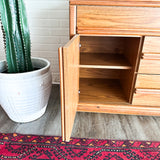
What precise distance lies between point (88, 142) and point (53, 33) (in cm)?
100

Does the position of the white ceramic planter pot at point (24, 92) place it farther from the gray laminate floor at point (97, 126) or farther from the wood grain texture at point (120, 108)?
the wood grain texture at point (120, 108)

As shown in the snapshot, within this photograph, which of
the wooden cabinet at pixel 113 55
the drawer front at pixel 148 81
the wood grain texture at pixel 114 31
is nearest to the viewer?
the wooden cabinet at pixel 113 55

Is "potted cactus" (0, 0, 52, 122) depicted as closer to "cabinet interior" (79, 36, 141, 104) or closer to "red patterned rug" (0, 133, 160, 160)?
"red patterned rug" (0, 133, 160, 160)

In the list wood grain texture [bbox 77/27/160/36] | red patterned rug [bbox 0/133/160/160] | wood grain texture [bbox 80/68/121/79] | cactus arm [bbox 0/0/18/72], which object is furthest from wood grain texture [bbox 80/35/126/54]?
red patterned rug [bbox 0/133/160/160]

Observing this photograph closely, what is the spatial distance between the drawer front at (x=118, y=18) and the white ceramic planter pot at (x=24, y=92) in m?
0.39

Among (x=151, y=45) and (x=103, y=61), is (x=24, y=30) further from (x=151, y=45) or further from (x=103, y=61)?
(x=151, y=45)

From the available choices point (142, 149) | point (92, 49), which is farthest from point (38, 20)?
point (142, 149)

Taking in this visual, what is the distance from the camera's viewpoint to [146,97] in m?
1.01

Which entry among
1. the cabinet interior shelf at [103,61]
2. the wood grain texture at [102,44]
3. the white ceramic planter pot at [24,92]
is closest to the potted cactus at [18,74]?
the white ceramic planter pot at [24,92]

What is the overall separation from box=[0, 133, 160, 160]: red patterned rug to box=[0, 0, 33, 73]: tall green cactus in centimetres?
42

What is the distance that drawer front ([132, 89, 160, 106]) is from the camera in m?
0.98

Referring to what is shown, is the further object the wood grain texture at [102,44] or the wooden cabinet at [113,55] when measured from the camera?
the wood grain texture at [102,44]

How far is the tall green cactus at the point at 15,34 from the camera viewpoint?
2.51ft

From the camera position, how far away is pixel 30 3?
4.12 ft
